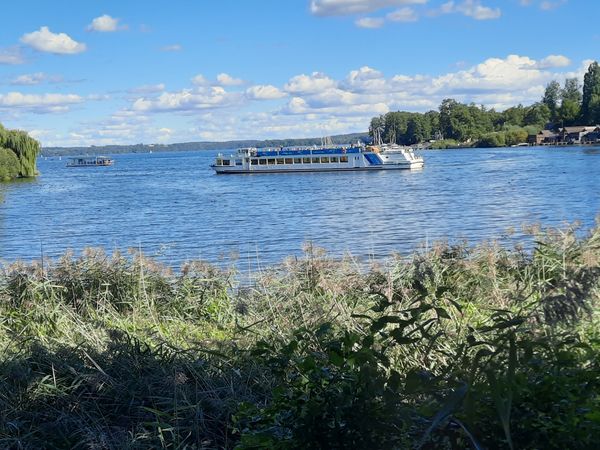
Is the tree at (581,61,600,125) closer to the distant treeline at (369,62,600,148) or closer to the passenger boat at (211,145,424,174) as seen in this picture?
the distant treeline at (369,62,600,148)

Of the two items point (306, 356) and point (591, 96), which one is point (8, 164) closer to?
point (306, 356)

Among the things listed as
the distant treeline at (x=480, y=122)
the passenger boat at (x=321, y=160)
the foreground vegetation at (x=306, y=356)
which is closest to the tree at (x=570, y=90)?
the distant treeline at (x=480, y=122)

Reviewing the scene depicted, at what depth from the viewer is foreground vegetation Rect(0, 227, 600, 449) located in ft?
9.62

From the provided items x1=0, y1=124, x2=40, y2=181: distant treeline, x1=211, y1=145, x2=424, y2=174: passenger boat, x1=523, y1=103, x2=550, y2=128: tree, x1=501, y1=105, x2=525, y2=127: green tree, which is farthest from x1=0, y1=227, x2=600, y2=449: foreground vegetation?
x1=501, y1=105, x2=525, y2=127: green tree

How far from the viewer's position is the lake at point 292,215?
25234 mm

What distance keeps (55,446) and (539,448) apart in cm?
284

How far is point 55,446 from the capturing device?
14.4ft

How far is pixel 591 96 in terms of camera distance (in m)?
148

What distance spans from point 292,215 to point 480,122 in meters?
154

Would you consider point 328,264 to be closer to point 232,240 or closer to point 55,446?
point 55,446

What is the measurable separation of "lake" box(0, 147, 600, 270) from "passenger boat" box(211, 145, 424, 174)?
12275 mm

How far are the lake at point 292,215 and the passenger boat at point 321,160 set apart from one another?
40.3 ft

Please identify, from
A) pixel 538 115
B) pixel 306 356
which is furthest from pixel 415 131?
pixel 306 356

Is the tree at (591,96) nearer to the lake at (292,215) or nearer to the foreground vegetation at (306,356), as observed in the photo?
the lake at (292,215)
